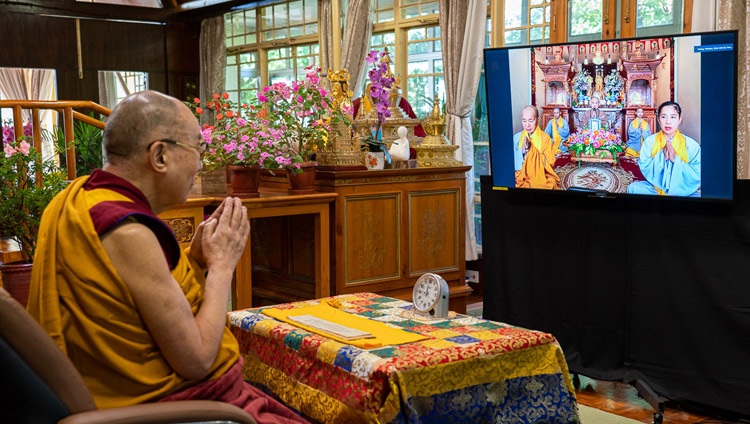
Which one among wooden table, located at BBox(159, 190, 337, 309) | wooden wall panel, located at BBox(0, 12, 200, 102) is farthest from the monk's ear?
wooden wall panel, located at BBox(0, 12, 200, 102)

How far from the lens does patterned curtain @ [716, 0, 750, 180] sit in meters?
4.46

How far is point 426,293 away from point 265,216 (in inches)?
63.7

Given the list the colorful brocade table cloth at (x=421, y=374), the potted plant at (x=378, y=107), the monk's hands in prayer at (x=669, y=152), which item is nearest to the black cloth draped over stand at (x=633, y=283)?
the monk's hands in prayer at (x=669, y=152)

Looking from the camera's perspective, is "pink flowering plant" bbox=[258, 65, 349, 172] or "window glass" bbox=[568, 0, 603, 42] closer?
"pink flowering plant" bbox=[258, 65, 349, 172]

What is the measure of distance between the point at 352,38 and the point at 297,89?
3.12 meters

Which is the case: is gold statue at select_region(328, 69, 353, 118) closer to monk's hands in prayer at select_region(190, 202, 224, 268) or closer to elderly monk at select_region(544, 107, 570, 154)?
elderly monk at select_region(544, 107, 570, 154)

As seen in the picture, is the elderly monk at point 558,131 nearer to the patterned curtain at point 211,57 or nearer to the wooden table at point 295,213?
the wooden table at point 295,213

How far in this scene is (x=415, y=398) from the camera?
2338 millimetres

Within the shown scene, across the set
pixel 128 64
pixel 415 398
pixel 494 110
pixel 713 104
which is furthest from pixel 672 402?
pixel 128 64

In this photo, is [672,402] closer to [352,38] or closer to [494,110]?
[494,110]

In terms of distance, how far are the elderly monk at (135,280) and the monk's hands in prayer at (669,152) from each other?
249 centimetres

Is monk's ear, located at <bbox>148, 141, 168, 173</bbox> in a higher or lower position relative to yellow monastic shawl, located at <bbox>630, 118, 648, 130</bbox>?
lower

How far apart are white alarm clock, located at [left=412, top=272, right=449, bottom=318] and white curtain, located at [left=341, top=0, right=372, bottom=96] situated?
4838 millimetres

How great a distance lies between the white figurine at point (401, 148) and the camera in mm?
4848
